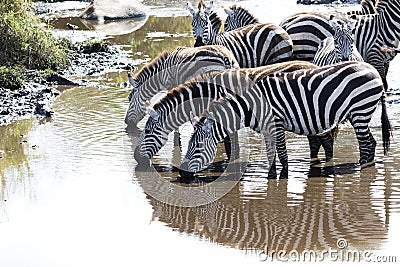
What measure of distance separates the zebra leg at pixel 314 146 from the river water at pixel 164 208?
15cm

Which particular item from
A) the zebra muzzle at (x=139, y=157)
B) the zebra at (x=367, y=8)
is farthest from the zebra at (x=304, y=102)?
the zebra at (x=367, y=8)

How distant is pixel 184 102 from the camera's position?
949 centimetres

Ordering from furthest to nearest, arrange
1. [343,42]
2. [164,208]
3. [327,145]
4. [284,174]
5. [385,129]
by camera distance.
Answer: [343,42], [385,129], [327,145], [284,174], [164,208]

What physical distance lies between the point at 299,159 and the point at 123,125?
3018 millimetres

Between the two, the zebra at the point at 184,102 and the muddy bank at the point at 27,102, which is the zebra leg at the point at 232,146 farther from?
the muddy bank at the point at 27,102

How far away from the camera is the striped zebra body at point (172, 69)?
1055 centimetres

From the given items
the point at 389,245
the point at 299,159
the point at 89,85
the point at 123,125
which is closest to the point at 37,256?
the point at 389,245

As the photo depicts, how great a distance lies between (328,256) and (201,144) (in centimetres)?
238

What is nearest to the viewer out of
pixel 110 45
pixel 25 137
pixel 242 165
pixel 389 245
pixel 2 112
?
pixel 389 245

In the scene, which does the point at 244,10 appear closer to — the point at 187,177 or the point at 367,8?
the point at 367,8

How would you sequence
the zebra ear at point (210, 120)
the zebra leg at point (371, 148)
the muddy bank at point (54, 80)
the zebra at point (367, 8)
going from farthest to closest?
the zebra at point (367, 8)
the muddy bank at point (54, 80)
the zebra leg at point (371, 148)
the zebra ear at point (210, 120)

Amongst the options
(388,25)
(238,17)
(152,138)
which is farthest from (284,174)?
(238,17)

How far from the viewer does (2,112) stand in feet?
40.5

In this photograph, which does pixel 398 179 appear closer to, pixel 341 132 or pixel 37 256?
pixel 341 132
